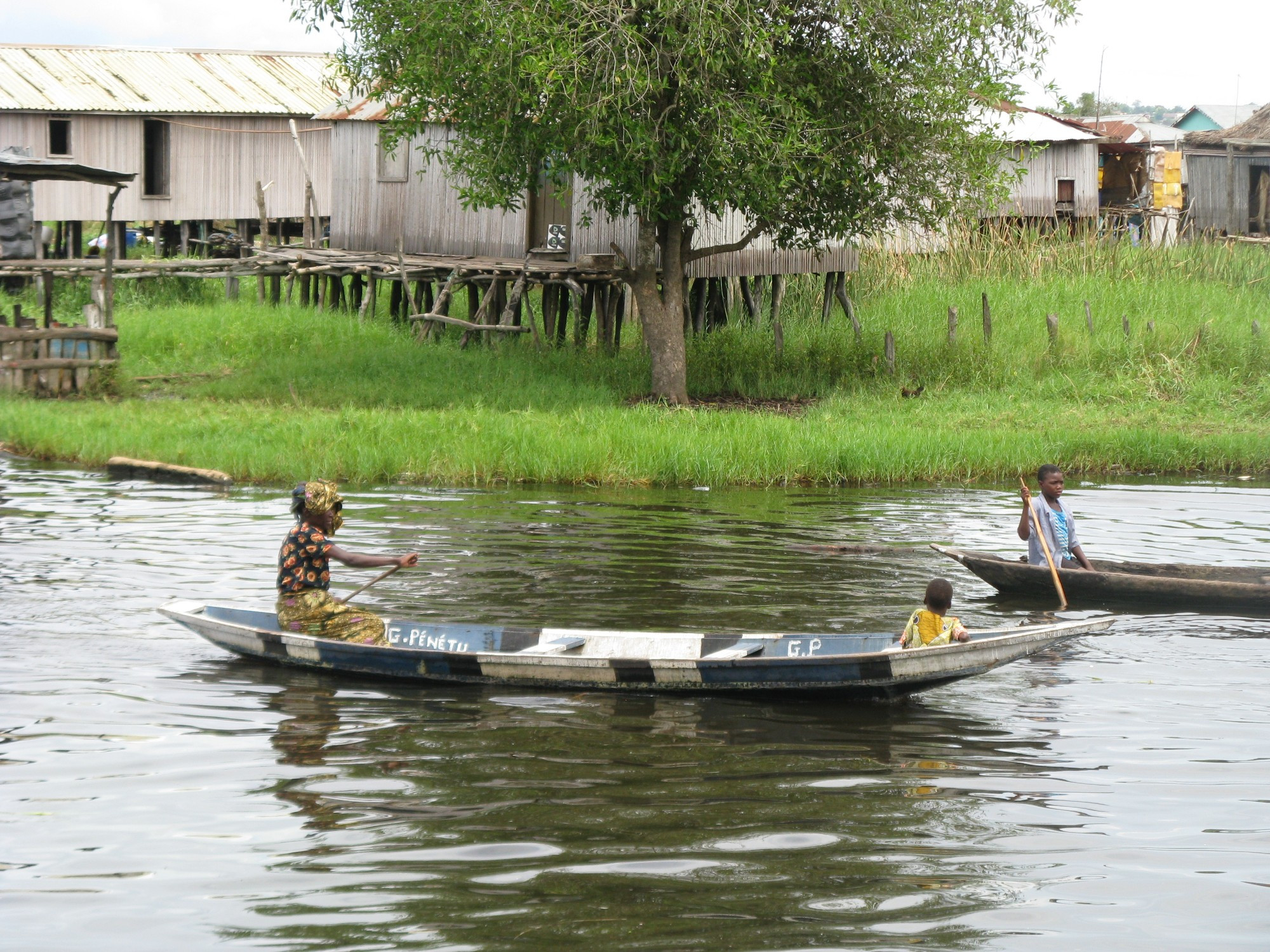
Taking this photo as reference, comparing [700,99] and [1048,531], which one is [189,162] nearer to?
[700,99]

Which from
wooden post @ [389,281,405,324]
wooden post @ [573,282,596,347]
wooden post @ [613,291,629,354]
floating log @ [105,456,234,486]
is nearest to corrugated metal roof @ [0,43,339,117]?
wooden post @ [389,281,405,324]

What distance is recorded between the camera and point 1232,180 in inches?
1325

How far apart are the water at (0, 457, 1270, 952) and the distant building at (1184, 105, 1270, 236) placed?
26.1 meters

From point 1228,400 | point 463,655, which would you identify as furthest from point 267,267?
point 463,655

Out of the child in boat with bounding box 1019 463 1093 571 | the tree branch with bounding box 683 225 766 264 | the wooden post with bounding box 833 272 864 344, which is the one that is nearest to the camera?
the child in boat with bounding box 1019 463 1093 571

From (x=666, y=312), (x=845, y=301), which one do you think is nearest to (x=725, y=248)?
(x=666, y=312)

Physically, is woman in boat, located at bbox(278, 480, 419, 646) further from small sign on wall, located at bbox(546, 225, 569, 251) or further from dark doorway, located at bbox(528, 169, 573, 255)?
small sign on wall, located at bbox(546, 225, 569, 251)

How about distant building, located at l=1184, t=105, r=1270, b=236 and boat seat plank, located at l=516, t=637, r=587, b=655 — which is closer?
boat seat plank, located at l=516, t=637, r=587, b=655

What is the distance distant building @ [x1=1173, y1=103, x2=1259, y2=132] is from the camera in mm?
48000

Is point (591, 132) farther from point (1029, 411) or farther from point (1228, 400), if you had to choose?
point (1228, 400)

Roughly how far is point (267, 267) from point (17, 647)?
17.5m

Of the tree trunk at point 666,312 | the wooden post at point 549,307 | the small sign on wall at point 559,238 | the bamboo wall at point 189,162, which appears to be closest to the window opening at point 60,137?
A: the bamboo wall at point 189,162

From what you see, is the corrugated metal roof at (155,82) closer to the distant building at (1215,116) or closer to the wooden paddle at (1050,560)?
the wooden paddle at (1050,560)

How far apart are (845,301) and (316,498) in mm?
16626
